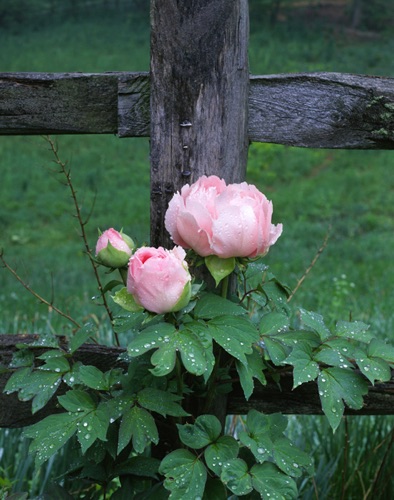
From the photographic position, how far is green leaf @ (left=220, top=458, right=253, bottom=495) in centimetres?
121

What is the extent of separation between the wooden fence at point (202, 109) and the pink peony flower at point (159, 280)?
33 cm

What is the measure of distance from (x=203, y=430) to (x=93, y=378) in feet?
0.70

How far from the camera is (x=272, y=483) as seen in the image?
125 centimetres

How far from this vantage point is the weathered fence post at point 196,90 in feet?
4.75

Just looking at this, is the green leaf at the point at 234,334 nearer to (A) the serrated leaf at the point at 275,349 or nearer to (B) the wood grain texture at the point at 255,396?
(A) the serrated leaf at the point at 275,349

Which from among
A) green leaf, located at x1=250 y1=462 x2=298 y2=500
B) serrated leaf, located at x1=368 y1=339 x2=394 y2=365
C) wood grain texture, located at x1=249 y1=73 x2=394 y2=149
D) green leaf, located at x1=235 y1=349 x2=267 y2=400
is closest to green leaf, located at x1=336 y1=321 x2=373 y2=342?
serrated leaf, located at x1=368 y1=339 x2=394 y2=365

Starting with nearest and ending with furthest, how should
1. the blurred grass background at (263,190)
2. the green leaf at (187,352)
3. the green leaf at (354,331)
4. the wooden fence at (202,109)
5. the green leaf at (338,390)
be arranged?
the green leaf at (187,352)
the green leaf at (338,390)
the green leaf at (354,331)
the wooden fence at (202,109)
the blurred grass background at (263,190)

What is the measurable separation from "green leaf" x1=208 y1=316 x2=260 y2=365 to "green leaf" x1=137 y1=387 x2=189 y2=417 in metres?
0.14

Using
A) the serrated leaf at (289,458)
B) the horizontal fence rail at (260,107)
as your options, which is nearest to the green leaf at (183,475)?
the serrated leaf at (289,458)

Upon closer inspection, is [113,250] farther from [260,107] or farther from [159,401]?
[260,107]

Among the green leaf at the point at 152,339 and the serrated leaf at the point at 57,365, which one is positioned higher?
the green leaf at the point at 152,339

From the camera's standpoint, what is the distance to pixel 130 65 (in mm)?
14086

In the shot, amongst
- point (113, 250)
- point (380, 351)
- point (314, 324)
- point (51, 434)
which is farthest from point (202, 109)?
point (51, 434)

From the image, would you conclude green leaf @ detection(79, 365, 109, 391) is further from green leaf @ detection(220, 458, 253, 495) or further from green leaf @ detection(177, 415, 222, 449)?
green leaf @ detection(220, 458, 253, 495)
